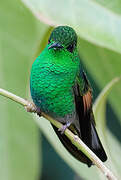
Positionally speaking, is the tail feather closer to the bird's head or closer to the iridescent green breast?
the iridescent green breast

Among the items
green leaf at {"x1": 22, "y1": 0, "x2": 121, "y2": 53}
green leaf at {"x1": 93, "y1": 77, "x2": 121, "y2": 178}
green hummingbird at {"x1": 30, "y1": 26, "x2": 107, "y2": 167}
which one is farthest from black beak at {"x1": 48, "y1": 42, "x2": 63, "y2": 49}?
green leaf at {"x1": 93, "y1": 77, "x2": 121, "y2": 178}

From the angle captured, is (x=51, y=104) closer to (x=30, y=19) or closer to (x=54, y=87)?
(x=54, y=87)

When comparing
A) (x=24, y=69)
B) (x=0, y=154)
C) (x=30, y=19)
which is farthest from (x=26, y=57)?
(x=0, y=154)

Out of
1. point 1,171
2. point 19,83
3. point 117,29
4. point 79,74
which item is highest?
point 117,29

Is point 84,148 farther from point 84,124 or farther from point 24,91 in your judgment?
point 24,91

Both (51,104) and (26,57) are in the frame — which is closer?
(51,104)

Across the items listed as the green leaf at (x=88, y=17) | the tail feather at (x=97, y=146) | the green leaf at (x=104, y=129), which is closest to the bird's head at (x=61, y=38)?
the green leaf at (x=88, y=17)

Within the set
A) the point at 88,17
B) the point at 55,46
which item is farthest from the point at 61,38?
the point at 88,17
